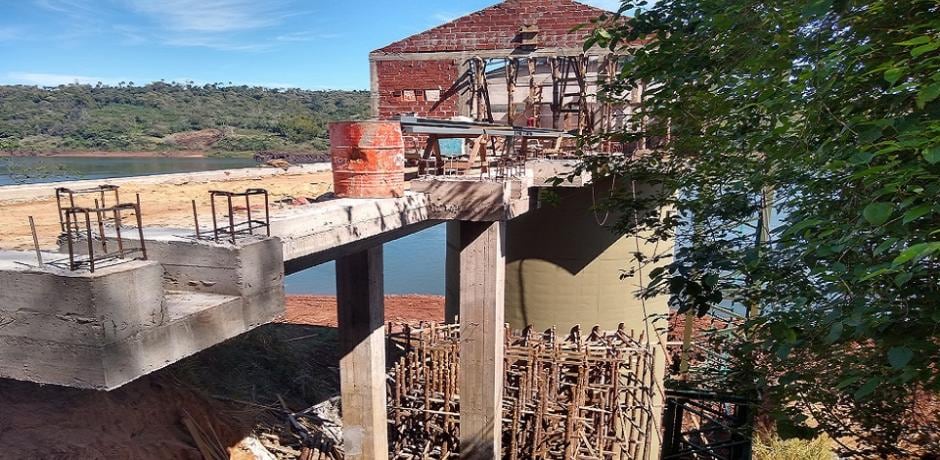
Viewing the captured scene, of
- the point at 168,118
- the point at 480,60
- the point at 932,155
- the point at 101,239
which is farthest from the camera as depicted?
the point at 168,118

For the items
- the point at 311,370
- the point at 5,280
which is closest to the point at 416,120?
the point at 5,280

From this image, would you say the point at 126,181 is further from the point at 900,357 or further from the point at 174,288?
the point at 900,357

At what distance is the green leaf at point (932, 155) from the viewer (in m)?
1.81

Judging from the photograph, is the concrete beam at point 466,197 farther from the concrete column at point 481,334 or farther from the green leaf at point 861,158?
the green leaf at point 861,158

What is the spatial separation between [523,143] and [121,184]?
6465 mm

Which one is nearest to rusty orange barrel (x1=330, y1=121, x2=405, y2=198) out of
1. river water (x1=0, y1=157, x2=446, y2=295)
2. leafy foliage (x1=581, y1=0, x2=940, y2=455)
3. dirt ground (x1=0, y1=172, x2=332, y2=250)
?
dirt ground (x1=0, y1=172, x2=332, y2=250)

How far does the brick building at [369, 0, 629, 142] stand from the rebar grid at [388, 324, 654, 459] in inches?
190

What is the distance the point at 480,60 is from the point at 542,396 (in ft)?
22.8

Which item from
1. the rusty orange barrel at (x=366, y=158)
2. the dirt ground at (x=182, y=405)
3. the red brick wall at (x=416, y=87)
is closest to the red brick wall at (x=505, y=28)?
the red brick wall at (x=416, y=87)

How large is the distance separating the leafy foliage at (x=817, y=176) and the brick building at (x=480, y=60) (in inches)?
256

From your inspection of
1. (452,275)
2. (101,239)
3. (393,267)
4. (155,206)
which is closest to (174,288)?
(101,239)

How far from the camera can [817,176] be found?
125 inches

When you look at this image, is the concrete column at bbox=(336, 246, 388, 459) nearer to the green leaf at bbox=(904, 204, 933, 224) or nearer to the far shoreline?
the green leaf at bbox=(904, 204, 933, 224)

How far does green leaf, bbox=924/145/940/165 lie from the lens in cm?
181
